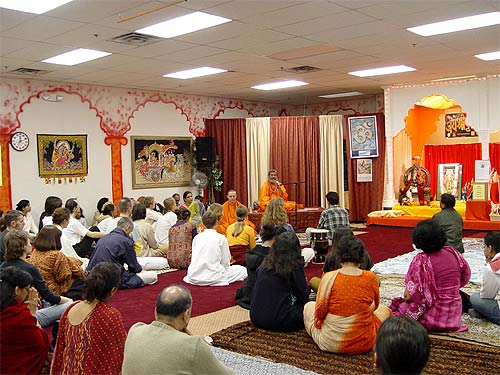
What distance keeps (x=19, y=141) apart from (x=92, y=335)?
24.9 feet

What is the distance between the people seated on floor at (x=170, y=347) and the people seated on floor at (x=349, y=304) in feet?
5.06

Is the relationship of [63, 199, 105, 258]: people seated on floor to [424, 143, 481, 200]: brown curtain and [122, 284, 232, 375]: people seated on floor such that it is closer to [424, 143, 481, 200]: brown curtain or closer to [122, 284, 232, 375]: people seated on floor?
[122, 284, 232, 375]: people seated on floor

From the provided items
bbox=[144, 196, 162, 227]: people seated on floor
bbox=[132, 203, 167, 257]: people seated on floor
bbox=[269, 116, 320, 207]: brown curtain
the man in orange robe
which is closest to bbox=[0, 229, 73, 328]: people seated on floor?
bbox=[132, 203, 167, 257]: people seated on floor

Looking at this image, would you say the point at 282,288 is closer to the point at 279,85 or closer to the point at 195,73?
the point at 195,73

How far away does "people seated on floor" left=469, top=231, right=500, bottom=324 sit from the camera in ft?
14.3

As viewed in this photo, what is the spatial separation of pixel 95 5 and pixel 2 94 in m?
4.69

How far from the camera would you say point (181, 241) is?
23.9 feet

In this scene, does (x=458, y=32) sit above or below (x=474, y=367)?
above

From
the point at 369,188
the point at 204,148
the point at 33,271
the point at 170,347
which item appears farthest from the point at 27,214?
the point at 369,188

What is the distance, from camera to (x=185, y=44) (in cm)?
719

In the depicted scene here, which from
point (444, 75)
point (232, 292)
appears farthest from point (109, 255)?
point (444, 75)

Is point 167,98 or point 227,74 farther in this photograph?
point 167,98

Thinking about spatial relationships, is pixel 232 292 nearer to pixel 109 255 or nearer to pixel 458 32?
pixel 109 255

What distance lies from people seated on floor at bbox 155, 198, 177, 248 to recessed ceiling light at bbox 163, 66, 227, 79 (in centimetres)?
241
